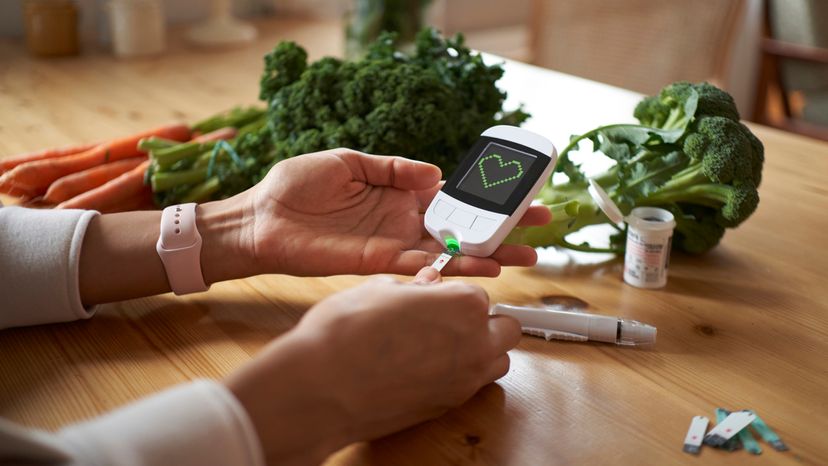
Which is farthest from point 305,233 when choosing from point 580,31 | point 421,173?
point 580,31

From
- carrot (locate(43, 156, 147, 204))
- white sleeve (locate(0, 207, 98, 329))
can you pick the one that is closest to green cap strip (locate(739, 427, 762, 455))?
white sleeve (locate(0, 207, 98, 329))

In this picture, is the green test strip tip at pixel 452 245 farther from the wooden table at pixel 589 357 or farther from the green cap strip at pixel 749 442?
the green cap strip at pixel 749 442

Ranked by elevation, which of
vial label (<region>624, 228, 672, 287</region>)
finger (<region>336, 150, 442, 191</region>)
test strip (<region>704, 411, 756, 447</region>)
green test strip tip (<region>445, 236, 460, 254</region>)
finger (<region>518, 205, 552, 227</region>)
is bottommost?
test strip (<region>704, 411, 756, 447</region>)

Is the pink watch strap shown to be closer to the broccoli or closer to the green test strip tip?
the green test strip tip

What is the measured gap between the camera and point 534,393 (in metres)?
0.86

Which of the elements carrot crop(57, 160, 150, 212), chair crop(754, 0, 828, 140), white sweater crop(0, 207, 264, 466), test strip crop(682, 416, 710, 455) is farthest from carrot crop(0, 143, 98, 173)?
chair crop(754, 0, 828, 140)

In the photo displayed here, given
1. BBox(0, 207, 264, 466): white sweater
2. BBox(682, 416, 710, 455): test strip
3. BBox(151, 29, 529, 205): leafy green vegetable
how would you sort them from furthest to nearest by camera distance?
BBox(151, 29, 529, 205): leafy green vegetable → BBox(682, 416, 710, 455): test strip → BBox(0, 207, 264, 466): white sweater

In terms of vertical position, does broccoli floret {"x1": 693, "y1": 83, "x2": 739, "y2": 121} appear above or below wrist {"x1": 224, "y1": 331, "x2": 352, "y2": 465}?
above

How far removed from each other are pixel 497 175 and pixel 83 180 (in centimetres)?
75

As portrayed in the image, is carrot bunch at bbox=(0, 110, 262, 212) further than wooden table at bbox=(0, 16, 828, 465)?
Yes

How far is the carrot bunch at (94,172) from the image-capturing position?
1.33m

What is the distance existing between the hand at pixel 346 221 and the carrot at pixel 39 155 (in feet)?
1.88

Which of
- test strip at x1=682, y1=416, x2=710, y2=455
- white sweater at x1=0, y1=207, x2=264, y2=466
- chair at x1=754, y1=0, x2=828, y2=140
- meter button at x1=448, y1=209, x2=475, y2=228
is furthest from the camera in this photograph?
chair at x1=754, y1=0, x2=828, y2=140

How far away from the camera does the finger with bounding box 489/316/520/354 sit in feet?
2.75
